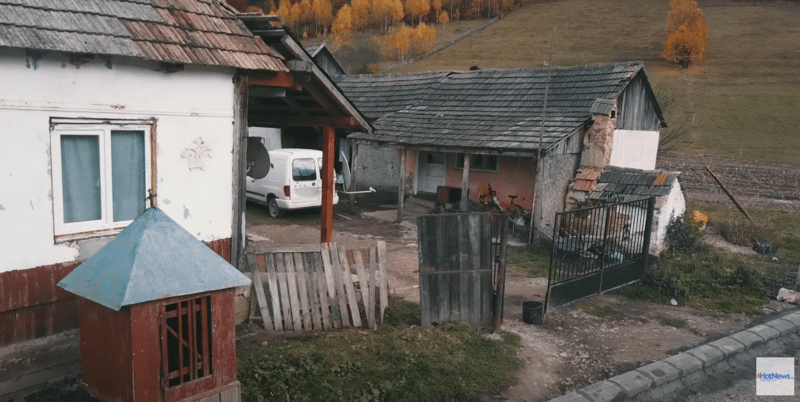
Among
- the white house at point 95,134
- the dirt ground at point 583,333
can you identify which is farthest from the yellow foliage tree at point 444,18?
the white house at point 95,134

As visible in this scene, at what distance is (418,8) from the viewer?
3546 inches

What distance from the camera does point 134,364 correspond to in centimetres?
391

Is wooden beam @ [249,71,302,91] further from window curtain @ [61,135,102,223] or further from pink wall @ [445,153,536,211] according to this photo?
pink wall @ [445,153,536,211]

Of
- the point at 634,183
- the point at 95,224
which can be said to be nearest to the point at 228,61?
the point at 95,224

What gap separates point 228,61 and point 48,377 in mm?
3695

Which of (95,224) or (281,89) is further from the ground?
(281,89)

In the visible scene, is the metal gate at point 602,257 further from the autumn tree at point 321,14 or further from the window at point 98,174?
the autumn tree at point 321,14

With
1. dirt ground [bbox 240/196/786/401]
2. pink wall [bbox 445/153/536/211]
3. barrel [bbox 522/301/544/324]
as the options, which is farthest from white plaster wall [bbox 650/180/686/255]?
barrel [bbox 522/301/544/324]

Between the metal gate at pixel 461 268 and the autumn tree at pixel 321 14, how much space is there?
3563 inches

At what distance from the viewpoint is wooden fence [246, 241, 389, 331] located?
6.69 metres

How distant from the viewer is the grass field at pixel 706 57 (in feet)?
113

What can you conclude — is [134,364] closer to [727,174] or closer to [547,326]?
[547,326]

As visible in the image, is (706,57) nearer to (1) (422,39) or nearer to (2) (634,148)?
(1) (422,39)

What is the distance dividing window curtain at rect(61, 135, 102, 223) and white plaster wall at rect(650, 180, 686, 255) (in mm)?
11262
